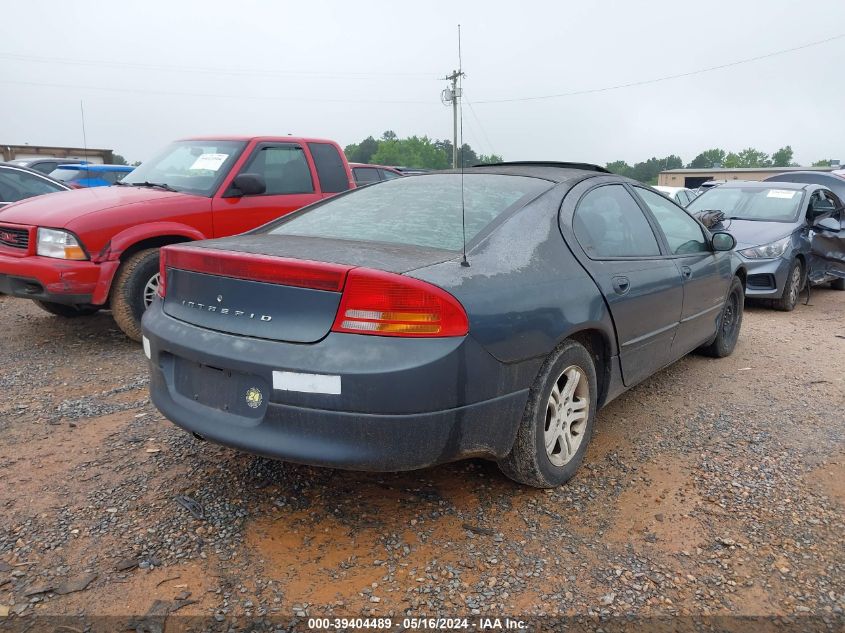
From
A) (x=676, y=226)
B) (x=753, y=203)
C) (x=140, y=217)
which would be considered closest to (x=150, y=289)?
(x=140, y=217)

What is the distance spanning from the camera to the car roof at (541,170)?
11.4ft

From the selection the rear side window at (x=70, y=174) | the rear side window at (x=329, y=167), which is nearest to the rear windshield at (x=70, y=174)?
the rear side window at (x=70, y=174)

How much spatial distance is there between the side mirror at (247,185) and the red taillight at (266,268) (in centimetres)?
300

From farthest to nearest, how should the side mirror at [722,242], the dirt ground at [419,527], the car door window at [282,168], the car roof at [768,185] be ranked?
the car roof at [768,185] → the car door window at [282,168] → the side mirror at [722,242] → the dirt ground at [419,527]

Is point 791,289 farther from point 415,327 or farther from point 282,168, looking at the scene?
point 415,327

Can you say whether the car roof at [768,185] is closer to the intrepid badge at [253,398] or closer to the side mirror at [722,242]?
the side mirror at [722,242]

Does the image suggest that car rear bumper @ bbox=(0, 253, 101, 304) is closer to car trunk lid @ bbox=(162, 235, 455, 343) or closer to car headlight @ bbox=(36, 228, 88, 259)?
car headlight @ bbox=(36, 228, 88, 259)

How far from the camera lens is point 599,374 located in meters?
3.34

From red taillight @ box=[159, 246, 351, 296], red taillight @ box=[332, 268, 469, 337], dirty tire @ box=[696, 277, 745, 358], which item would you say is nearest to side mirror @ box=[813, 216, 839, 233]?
dirty tire @ box=[696, 277, 745, 358]

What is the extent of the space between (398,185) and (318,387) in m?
1.70

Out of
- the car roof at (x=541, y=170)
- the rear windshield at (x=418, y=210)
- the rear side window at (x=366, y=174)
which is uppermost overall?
the rear side window at (x=366, y=174)

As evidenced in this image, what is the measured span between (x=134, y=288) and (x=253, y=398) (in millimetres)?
3197

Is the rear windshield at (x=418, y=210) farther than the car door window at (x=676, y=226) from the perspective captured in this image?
No

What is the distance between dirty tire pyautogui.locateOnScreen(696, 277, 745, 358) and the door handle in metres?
2.11
